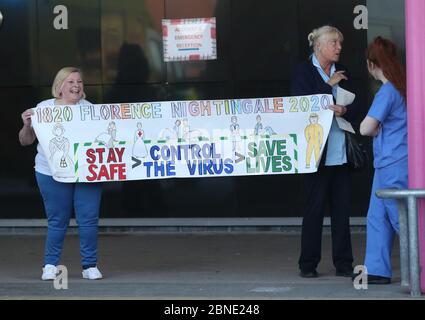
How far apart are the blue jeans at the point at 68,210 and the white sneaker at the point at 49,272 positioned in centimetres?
4

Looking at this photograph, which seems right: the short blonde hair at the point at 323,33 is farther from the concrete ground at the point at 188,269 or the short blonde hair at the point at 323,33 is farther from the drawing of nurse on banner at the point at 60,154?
the drawing of nurse on banner at the point at 60,154

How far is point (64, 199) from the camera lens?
8.91 meters

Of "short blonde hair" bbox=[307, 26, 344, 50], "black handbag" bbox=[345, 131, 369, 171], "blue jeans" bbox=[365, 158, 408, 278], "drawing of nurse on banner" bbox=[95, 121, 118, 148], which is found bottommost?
"blue jeans" bbox=[365, 158, 408, 278]

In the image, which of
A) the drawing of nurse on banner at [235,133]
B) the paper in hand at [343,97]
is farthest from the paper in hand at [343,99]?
the drawing of nurse on banner at [235,133]

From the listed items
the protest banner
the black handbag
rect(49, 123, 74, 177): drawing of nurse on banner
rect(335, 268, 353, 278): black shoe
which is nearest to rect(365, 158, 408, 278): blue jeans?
the black handbag

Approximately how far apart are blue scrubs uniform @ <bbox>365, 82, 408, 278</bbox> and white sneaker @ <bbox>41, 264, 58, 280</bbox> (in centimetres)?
253

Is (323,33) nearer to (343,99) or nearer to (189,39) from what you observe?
(343,99)

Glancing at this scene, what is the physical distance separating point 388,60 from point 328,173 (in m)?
1.08

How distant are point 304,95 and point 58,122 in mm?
1996

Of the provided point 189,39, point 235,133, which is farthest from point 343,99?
point 189,39

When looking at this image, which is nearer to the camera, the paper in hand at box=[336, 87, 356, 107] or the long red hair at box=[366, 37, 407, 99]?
the long red hair at box=[366, 37, 407, 99]

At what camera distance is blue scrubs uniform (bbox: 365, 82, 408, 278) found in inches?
322

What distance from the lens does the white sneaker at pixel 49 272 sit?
8.88 meters

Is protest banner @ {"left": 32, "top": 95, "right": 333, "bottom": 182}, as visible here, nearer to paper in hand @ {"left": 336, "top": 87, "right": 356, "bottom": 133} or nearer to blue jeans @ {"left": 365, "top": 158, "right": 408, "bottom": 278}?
paper in hand @ {"left": 336, "top": 87, "right": 356, "bottom": 133}
